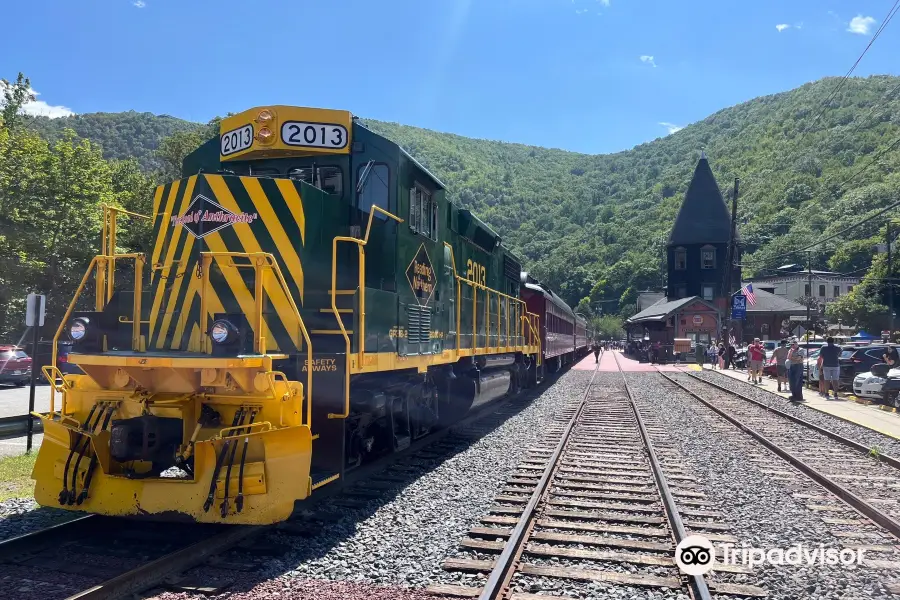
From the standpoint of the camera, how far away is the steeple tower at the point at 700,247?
63875 millimetres

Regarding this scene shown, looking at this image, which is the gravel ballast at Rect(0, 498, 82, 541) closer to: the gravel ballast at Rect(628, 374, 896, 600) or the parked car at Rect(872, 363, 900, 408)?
the gravel ballast at Rect(628, 374, 896, 600)

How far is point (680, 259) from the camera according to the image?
6519 centimetres

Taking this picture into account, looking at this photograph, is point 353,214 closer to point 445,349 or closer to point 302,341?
point 302,341

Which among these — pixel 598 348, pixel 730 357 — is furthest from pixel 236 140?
pixel 598 348

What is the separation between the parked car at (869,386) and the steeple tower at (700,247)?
47371mm

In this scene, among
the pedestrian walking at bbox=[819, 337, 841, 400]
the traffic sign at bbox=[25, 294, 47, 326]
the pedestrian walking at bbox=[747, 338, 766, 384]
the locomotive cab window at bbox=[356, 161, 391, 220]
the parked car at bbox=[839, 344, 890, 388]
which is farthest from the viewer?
the pedestrian walking at bbox=[747, 338, 766, 384]

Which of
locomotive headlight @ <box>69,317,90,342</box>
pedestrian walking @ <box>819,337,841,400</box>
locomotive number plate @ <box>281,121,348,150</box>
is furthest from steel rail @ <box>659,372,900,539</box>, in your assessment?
pedestrian walking @ <box>819,337,841,400</box>

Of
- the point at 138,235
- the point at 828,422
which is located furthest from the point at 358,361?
the point at 138,235

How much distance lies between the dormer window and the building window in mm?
1660

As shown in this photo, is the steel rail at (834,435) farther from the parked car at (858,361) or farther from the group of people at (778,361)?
the parked car at (858,361)

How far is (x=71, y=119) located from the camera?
94062 mm

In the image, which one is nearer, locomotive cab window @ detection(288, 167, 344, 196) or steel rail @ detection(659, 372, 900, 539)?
steel rail @ detection(659, 372, 900, 539)

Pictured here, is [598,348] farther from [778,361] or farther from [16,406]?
[16,406]

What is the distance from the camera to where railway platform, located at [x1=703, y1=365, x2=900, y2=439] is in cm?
1258
